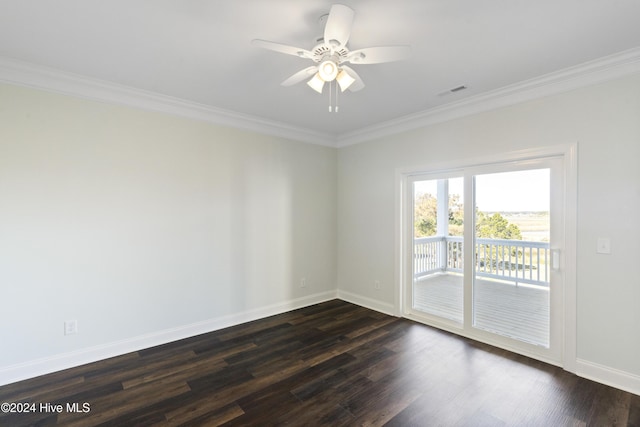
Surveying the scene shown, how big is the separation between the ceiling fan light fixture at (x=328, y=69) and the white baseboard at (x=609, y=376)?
3.18 meters

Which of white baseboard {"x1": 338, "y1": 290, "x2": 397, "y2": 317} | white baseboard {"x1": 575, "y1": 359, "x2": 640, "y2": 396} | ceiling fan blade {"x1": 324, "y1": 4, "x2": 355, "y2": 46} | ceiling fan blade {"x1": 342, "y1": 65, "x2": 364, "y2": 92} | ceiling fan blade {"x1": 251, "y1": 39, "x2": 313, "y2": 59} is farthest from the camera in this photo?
white baseboard {"x1": 338, "y1": 290, "x2": 397, "y2": 317}

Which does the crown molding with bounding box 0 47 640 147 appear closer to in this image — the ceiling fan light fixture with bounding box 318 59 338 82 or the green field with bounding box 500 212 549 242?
the green field with bounding box 500 212 549 242

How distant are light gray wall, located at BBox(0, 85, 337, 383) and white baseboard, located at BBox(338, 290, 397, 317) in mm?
830

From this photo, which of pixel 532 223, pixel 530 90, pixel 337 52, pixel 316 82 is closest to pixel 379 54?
pixel 337 52

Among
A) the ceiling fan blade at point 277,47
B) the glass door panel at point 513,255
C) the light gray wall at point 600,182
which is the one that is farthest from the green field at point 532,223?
the ceiling fan blade at point 277,47

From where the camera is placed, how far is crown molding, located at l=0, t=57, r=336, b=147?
2.47 metres

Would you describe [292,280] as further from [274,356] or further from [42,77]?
[42,77]

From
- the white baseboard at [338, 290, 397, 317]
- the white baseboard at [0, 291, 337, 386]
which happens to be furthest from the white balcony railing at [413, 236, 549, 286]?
the white baseboard at [0, 291, 337, 386]

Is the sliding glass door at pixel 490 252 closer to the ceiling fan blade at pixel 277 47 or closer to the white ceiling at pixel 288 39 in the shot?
the white ceiling at pixel 288 39

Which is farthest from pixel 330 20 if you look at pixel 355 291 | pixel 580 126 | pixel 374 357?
pixel 355 291

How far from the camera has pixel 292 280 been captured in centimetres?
433

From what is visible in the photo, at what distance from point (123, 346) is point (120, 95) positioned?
254 centimetres

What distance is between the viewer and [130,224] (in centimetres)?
303

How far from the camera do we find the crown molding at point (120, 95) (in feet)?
8.11
